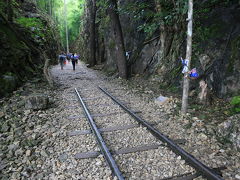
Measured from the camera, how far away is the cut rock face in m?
6.52

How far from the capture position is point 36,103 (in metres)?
6.62

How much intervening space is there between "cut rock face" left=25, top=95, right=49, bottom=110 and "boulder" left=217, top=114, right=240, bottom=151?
5465 millimetres

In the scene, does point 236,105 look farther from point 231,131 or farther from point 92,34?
point 92,34

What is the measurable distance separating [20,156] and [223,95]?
561 centimetres

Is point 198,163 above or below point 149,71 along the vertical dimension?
below

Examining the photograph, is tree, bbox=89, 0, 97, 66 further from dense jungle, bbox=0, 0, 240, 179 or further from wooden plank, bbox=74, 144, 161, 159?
wooden plank, bbox=74, 144, 161, 159

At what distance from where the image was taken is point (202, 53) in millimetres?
6883

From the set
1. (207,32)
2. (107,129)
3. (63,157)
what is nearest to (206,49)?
(207,32)

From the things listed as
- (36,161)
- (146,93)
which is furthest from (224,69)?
(36,161)

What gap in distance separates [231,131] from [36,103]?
5.85m

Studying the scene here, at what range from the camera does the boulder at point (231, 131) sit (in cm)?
410

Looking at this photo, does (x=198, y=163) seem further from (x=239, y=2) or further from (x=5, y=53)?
(x=5, y=53)

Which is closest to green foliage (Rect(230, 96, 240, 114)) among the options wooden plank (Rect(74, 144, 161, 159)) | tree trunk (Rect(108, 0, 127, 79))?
wooden plank (Rect(74, 144, 161, 159))

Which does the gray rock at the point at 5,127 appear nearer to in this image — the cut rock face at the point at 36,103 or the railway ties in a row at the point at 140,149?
the cut rock face at the point at 36,103
